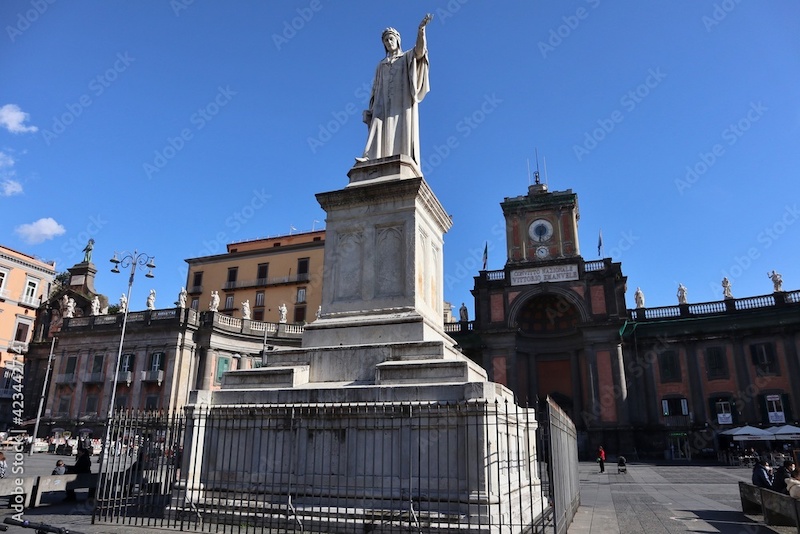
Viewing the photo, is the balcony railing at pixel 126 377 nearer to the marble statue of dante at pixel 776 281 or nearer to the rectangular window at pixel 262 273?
the rectangular window at pixel 262 273

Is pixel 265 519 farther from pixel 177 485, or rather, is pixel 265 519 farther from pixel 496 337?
pixel 496 337

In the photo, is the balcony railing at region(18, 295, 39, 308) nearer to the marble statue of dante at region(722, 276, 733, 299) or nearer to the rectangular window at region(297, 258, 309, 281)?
the rectangular window at region(297, 258, 309, 281)

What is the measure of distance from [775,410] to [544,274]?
17543mm

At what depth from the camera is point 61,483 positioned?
35.5 feet

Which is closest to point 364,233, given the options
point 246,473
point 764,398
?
point 246,473

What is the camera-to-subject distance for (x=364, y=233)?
10492 mm

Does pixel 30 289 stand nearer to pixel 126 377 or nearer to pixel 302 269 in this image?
pixel 126 377

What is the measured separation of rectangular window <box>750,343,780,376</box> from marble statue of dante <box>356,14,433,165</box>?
3568cm

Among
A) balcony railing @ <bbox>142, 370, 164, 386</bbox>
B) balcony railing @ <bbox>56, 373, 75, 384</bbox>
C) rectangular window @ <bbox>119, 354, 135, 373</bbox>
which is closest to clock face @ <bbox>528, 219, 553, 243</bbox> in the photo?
balcony railing @ <bbox>142, 370, 164, 386</bbox>

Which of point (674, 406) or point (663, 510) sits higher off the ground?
point (674, 406)

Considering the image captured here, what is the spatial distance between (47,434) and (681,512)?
44.3 meters

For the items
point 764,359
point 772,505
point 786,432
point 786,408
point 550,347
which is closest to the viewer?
point 772,505

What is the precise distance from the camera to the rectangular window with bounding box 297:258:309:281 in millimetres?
50438

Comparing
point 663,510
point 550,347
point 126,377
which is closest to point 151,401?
point 126,377
